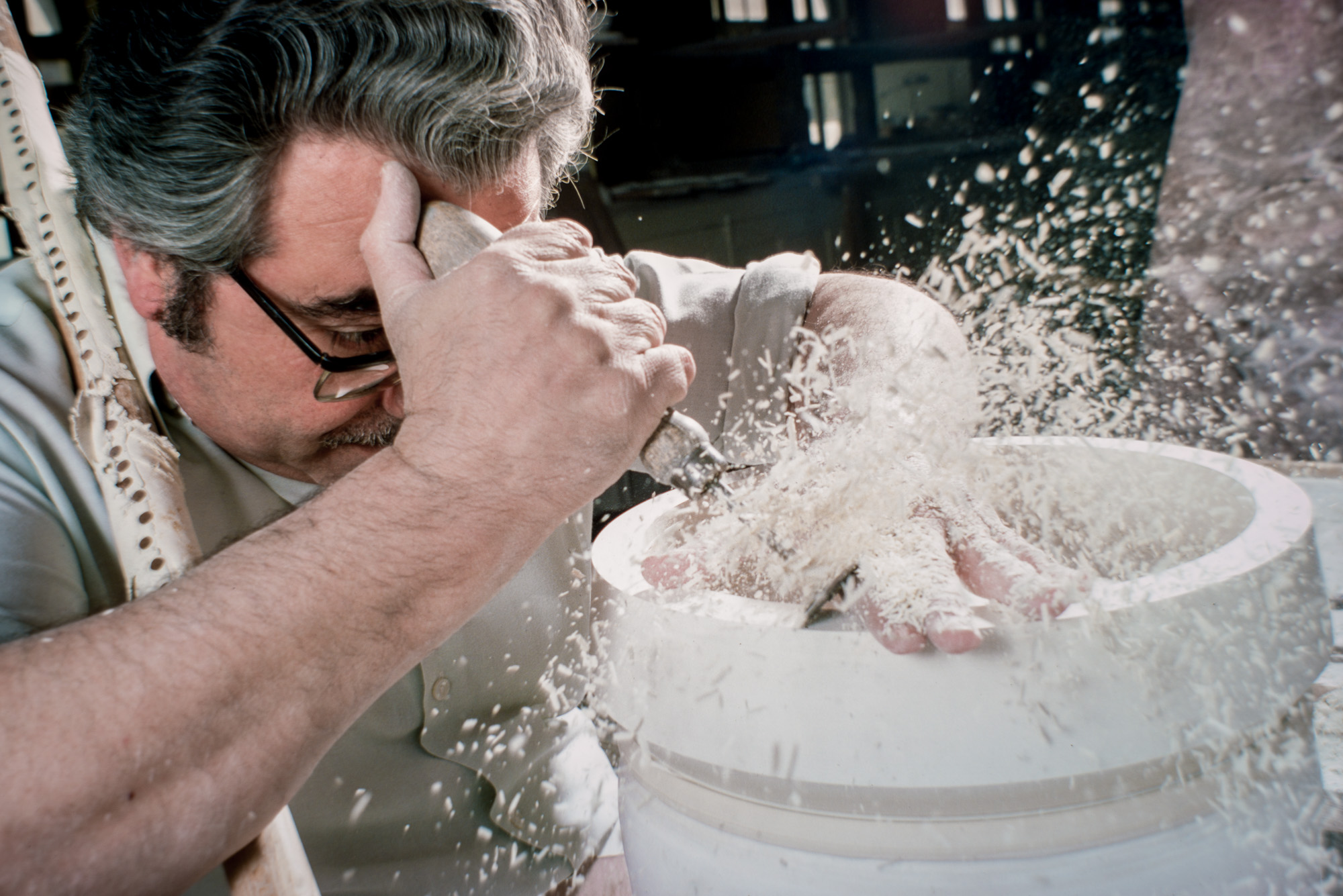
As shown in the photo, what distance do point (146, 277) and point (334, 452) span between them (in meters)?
0.25

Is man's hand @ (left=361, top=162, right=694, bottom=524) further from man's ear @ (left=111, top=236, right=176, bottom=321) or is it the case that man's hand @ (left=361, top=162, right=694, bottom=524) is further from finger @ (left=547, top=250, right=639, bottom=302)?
man's ear @ (left=111, top=236, right=176, bottom=321)

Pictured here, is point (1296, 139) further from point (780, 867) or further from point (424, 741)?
point (424, 741)

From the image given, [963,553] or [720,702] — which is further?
[963,553]

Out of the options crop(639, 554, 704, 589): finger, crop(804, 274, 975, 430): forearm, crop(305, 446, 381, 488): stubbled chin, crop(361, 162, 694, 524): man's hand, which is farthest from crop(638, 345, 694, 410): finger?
crop(305, 446, 381, 488): stubbled chin

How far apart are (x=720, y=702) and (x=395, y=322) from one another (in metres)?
0.37

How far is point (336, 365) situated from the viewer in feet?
2.58

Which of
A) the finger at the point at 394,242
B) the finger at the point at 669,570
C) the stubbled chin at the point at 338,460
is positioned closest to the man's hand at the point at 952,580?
the finger at the point at 669,570

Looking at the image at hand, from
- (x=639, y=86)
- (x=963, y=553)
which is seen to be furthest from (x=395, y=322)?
(x=639, y=86)

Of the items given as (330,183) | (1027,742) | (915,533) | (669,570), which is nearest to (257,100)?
(330,183)

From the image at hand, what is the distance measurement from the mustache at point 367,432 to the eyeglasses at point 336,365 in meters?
0.04

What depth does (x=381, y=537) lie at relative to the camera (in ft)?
1.78

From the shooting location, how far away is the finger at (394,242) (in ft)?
2.03

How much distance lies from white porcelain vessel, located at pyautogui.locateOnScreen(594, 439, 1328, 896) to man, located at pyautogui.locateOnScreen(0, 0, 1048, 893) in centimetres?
5

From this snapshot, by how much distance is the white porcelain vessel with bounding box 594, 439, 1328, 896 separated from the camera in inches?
14.8
